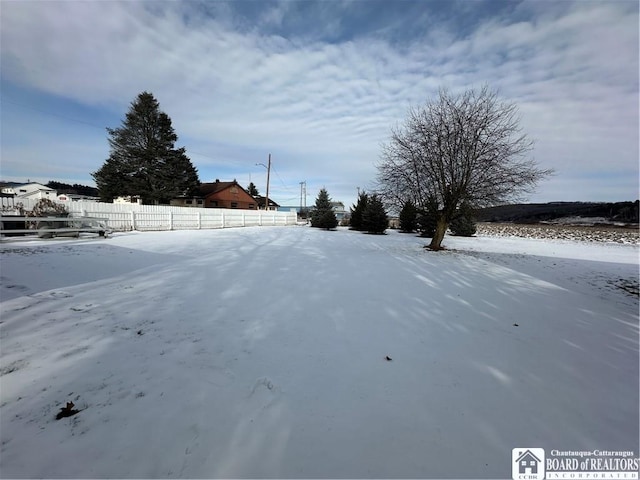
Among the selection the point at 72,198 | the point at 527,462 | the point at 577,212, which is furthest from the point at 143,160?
the point at 577,212

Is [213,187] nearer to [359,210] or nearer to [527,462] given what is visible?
[359,210]

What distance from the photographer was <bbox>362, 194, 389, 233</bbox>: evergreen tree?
76.2 feet

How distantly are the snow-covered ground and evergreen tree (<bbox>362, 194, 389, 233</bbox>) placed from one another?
1760 cm

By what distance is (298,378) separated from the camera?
2.77 m

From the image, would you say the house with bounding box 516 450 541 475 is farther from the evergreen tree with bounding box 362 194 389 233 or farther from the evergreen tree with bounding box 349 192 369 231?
the evergreen tree with bounding box 349 192 369 231

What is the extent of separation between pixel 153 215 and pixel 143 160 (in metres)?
14.9

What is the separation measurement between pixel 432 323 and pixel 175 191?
32402 millimetres

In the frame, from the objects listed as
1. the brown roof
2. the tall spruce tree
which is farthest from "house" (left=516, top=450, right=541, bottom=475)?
the brown roof

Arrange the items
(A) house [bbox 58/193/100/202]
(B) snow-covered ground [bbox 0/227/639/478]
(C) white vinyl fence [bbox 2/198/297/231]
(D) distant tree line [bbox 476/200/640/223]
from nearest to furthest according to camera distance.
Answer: (B) snow-covered ground [bbox 0/227/639/478], (C) white vinyl fence [bbox 2/198/297/231], (A) house [bbox 58/193/100/202], (D) distant tree line [bbox 476/200/640/223]

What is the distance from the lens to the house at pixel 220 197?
40.8 metres

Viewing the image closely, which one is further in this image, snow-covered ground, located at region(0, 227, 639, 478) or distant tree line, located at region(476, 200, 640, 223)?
distant tree line, located at region(476, 200, 640, 223)

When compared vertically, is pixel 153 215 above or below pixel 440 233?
above

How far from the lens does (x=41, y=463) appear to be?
5.85 feet

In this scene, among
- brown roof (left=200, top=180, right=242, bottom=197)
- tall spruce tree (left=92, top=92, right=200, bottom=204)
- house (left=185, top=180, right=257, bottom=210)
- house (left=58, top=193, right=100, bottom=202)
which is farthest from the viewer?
brown roof (left=200, top=180, right=242, bottom=197)
